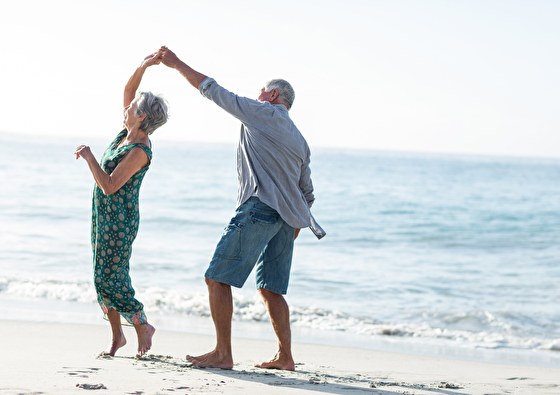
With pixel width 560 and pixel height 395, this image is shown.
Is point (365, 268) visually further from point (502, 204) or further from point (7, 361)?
point (502, 204)

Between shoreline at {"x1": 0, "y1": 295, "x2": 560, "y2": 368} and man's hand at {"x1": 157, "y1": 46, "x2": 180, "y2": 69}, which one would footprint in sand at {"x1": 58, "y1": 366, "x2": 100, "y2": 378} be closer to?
man's hand at {"x1": 157, "y1": 46, "x2": 180, "y2": 69}

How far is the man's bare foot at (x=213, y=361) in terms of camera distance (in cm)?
484

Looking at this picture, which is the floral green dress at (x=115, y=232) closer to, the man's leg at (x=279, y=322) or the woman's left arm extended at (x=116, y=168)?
the woman's left arm extended at (x=116, y=168)

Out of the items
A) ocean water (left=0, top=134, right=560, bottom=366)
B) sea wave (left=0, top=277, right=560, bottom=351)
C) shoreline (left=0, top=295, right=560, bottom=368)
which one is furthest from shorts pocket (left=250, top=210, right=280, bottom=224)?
sea wave (left=0, top=277, right=560, bottom=351)

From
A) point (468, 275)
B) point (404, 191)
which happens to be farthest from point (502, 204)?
point (468, 275)

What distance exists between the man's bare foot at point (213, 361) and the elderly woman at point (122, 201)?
44cm

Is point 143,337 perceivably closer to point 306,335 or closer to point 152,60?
point 152,60

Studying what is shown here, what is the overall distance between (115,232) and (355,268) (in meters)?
8.49

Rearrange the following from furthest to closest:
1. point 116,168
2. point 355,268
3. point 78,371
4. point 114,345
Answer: point 355,268, point 114,345, point 116,168, point 78,371

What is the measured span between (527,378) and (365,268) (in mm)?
7249

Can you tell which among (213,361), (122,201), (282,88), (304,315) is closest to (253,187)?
(282,88)

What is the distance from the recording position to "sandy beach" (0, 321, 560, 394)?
422 centimetres

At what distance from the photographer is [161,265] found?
12016mm

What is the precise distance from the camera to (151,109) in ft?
15.4
